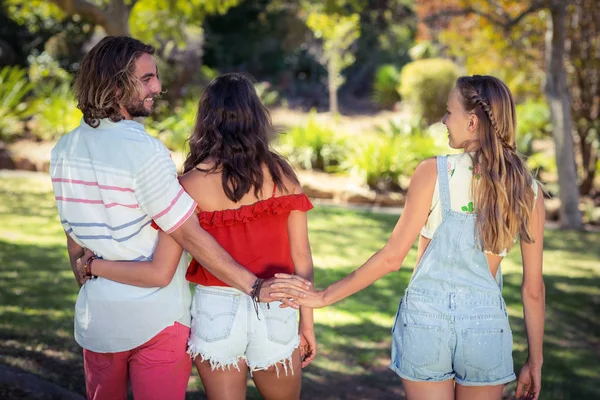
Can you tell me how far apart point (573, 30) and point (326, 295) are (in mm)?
9913

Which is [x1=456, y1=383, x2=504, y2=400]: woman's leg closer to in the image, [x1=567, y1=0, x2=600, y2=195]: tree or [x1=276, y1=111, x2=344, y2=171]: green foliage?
[x1=567, y1=0, x2=600, y2=195]: tree

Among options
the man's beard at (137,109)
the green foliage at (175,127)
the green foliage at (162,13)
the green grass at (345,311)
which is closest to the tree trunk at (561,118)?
the green grass at (345,311)

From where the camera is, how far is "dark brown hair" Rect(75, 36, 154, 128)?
2502 millimetres

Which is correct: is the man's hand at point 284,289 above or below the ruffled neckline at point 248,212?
below

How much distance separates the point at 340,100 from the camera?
23734mm

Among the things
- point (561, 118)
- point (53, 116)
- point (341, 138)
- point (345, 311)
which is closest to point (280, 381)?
point (345, 311)

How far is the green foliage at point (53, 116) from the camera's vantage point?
13.6 meters

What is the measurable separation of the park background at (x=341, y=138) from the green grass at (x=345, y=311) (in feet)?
0.06

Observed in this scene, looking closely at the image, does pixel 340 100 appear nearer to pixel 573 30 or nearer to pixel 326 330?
pixel 573 30

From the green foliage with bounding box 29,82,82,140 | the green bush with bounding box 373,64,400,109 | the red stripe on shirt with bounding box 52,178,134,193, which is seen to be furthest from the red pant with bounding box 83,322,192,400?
the green bush with bounding box 373,64,400,109

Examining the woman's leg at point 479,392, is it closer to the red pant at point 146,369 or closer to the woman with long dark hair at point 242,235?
the woman with long dark hair at point 242,235

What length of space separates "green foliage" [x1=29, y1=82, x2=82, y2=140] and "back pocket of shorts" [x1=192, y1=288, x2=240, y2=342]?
1113cm

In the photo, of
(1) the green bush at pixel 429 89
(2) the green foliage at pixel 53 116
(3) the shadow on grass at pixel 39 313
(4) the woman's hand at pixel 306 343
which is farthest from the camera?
(1) the green bush at pixel 429 89

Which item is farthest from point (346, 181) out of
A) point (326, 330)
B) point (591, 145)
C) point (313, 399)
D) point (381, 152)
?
point (313, 399)
